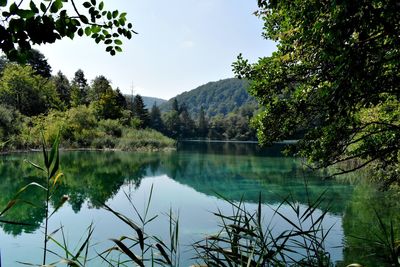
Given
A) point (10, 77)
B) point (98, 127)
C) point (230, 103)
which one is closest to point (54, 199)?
point (98, 127)

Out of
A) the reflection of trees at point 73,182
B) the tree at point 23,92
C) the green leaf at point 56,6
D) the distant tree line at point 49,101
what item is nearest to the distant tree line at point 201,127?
the distant tree line at point 49,101

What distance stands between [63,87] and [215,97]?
12506 centimetres

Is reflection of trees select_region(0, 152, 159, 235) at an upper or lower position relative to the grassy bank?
lower

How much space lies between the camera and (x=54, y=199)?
1183cm

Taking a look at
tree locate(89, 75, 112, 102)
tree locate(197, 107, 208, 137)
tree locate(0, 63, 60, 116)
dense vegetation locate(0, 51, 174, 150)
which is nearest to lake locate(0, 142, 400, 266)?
dense vegetation locate(0, 51, 174, 150)

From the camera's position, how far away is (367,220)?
29.5 ft

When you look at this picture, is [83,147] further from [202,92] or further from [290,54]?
[202,92]

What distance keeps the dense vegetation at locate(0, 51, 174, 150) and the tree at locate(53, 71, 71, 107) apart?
19 centimetres

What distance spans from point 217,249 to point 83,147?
31784mm

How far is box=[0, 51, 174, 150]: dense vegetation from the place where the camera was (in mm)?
28516

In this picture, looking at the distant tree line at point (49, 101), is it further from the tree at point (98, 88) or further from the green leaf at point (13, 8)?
the green leaf at point (13, 8)

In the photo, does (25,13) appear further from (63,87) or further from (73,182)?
(63,87)

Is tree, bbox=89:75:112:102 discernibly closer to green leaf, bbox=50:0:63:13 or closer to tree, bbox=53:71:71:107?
tree, bbox=53:71:71:107

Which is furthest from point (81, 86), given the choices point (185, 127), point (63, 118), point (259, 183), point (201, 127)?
point (259, 183)
